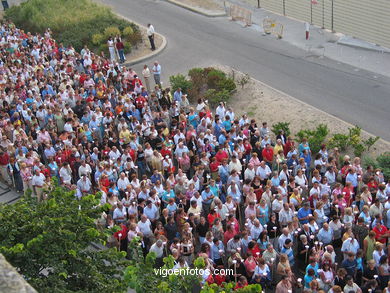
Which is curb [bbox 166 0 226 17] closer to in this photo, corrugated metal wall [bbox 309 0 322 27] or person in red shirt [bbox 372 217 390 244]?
corrugated metal wall [bbox 309 0 322 27]

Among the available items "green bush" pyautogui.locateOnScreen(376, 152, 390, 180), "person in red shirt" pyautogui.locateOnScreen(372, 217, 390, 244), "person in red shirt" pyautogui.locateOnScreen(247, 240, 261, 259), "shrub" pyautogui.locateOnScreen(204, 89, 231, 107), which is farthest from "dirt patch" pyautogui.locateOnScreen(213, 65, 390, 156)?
"person in red shirt" pyautogui.locateOnScreen(247, 240, 261, 259)

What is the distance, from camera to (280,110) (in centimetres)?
2245

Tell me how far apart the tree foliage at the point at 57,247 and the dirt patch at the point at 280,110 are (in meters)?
11.3

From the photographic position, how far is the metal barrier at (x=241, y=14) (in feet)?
108

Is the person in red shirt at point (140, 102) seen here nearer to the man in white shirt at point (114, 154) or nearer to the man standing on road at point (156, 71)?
the man standing on road at point (156, 71)

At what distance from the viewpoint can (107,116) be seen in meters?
19.6

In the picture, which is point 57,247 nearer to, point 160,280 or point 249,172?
point 160,280

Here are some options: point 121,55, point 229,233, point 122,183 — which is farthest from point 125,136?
point 121,55

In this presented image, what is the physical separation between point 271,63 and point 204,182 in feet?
41.1

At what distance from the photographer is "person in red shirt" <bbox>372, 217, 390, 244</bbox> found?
43.0 ft

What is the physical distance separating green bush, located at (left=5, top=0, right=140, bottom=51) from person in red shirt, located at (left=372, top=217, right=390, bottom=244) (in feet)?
66.4

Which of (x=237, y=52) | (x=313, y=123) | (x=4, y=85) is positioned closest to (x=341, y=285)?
(x=313, y=123)

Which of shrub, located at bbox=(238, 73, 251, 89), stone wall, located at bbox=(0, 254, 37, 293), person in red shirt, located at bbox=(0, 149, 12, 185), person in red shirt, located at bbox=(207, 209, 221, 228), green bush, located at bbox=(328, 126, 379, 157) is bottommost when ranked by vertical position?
shrub, located at bbox=(238, 73, 251, 89)

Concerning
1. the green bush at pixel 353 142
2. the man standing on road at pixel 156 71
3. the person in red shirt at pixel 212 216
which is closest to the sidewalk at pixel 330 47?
the green bush at pixel 353 142
